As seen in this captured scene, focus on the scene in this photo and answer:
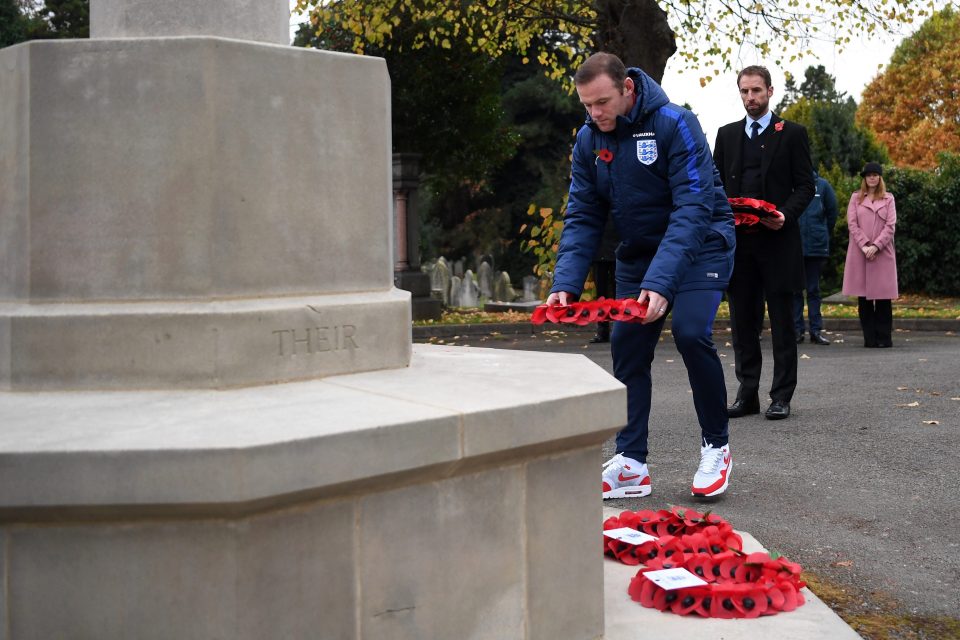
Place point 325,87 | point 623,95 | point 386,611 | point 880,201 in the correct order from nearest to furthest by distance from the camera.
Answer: point 386,611, point 325,87, point 623,95, point 880,201

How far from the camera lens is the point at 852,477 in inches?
233

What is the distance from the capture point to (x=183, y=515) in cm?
260

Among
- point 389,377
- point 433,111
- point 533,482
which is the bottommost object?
point 533,482

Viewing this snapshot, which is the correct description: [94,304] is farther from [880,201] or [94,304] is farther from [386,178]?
[880,201]

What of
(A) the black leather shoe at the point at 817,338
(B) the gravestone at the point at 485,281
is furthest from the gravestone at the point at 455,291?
(A) the black leather shoe at the point at 817,338

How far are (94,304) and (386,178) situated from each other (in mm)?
1004

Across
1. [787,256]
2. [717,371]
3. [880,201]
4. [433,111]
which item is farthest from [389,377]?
[433,111]

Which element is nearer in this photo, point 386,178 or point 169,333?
point 169,333

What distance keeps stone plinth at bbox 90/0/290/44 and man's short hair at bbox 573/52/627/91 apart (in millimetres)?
1358

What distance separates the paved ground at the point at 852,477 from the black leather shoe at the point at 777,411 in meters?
0.06

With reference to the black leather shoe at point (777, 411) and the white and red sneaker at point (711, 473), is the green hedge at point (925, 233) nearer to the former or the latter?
the black leather shoe at point (777, 411)

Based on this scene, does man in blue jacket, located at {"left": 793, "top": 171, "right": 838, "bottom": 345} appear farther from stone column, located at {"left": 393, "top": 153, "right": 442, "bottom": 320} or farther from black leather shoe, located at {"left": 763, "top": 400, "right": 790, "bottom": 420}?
stone column, located at {"left": 393, "top": 153, "right": 442, "bottom": 320}

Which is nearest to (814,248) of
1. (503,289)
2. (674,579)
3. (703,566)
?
(703,566)

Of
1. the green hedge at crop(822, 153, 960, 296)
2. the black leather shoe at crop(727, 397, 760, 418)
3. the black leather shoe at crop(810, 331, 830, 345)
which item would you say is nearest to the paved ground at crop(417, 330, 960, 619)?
the black leather shoe at crop(727, 397, 760, 418)
